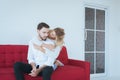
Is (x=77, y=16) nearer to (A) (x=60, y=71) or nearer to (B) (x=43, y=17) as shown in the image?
(B) (x=43, y=17)

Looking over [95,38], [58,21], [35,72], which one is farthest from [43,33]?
[95,38]

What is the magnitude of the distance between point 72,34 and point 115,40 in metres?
1.46

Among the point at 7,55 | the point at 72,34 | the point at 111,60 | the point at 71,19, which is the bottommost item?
the point at 111,60

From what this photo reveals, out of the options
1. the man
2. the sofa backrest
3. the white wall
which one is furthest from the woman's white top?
the white wall

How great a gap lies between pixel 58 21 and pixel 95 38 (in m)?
1.29

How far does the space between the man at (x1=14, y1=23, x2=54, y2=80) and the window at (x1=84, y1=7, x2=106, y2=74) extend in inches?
87.9

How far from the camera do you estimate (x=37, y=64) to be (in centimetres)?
354

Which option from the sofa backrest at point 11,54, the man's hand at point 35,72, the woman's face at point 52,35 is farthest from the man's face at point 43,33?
the sofa backrest at point 11,54

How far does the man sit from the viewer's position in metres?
3.30

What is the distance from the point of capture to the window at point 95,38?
5.75 m

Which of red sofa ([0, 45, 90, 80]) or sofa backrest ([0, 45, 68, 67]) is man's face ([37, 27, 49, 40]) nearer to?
red sofa ([0, 45, 90, 80])

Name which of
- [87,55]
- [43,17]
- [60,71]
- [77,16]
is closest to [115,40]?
[87,55]

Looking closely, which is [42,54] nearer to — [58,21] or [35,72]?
[35,72]

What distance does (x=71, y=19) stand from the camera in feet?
17.5
